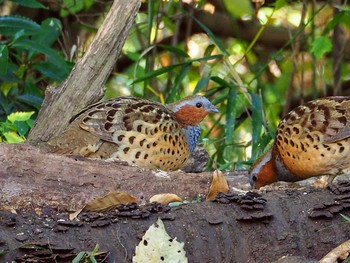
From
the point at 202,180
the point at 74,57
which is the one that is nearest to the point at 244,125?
the point at 74,57

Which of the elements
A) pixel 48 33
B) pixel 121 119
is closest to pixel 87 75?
pixel 121 119

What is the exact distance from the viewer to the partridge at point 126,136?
4.95m

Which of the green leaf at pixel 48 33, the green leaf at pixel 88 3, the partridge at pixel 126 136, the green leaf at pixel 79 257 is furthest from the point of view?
the green leaf at pixel 88 3

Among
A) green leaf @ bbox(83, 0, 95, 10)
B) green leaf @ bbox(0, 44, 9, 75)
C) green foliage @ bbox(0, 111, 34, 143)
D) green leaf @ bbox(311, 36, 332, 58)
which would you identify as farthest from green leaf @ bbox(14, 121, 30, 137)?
green leaf @ bbox(83, 0, 95, 10)

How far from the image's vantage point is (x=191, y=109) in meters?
5.61

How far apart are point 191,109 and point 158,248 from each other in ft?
7.79

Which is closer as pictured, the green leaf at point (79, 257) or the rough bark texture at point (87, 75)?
the green leaf at point (79, 257)

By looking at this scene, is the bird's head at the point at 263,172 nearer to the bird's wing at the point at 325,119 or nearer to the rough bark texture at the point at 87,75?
the bird's wing at the point at 325,119

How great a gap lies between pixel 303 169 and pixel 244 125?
273 centimetres

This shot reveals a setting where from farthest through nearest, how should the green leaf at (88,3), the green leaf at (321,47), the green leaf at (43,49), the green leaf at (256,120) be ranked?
the green leaf at (88,3)
the green leaf at (321,47)
the green leaf at (256,120)
the green leaf at (43,49)

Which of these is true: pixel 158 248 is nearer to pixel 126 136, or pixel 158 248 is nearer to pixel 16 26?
pixel 126 136

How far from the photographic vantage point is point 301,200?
12.0ft

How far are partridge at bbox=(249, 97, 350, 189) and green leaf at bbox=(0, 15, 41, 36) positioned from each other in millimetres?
1828

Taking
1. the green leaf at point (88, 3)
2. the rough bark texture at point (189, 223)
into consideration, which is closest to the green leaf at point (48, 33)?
the green leaf at point (88, 3)
